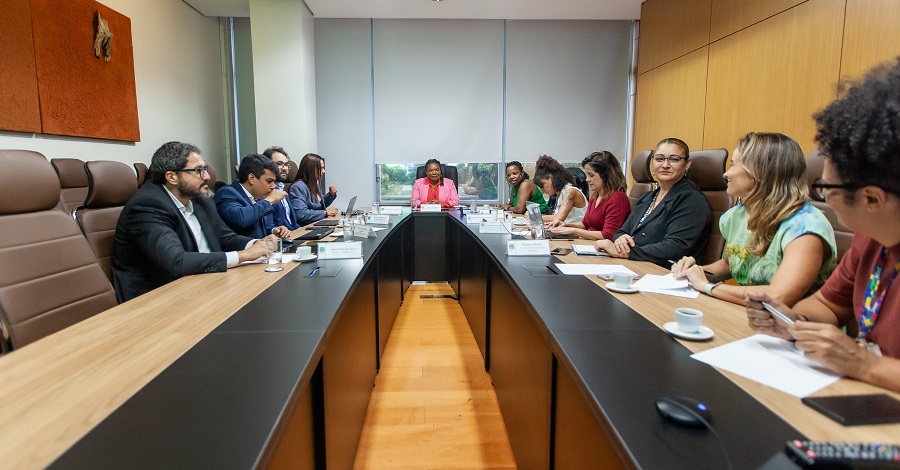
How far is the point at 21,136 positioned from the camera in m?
3.03

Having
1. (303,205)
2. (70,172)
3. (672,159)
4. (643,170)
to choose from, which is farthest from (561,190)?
(70,172)

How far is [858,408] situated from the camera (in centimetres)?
74

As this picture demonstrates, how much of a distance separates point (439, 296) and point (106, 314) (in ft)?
10.4

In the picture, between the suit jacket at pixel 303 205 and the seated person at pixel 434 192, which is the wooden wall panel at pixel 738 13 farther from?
the suit jacket at pixel 303 205

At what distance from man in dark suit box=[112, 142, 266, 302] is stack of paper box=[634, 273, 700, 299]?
5.03 ft

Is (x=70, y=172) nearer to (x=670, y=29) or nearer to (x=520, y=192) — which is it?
(x=520, y=192)

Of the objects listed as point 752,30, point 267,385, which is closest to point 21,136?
point 267,385

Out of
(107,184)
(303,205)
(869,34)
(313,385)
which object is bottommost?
(313,385)

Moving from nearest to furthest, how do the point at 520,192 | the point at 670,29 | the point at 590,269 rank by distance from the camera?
the point at 590,269
the point at 670,29
the point at 520,192

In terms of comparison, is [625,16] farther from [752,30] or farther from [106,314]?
[106,314]

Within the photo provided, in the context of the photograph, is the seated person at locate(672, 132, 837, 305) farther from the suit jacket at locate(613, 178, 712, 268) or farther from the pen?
the suit jacket at locate(613, 178, 712, 268)

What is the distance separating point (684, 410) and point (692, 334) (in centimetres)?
42

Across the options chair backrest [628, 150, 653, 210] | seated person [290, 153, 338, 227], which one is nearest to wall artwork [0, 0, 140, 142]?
seated person [290, 153, 338, 227]

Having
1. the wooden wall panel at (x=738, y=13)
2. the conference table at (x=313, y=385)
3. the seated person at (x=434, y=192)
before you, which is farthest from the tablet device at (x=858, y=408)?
the seated person at (x=434, y=192)
